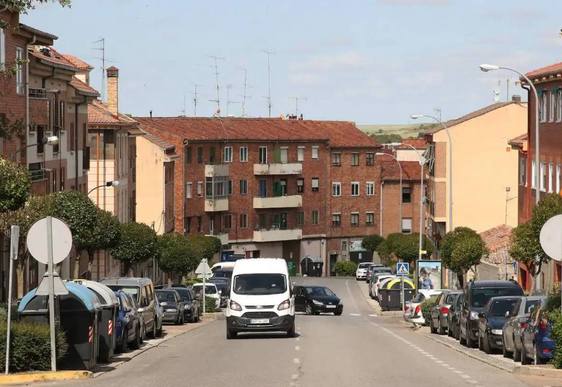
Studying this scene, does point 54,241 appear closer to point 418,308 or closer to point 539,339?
point 539,339

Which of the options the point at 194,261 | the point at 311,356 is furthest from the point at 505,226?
the point at 311,356

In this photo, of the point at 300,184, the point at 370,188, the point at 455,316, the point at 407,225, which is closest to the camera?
the point at 455,316

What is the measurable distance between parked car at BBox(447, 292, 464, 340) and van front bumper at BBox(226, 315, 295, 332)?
495cm

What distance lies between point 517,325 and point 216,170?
88239 mm

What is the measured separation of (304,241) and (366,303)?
1626 inches

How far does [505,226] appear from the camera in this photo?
9312cm

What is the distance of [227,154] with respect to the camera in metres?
118

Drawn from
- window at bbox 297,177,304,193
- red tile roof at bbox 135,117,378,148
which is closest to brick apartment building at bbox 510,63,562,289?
red tile roof at bbox 135,117,378,148

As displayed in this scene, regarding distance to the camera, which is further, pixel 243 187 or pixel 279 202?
pixel 279 202

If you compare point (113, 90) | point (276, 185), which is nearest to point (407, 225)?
point (276, 185)

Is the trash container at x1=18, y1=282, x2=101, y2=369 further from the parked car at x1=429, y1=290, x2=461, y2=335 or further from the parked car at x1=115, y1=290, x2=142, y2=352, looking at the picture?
the parked car at x1=429, y1=290, x2=461, y2=335

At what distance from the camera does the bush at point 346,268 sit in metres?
122

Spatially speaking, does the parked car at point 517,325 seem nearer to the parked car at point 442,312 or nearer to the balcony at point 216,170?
the parked car at point 442,312

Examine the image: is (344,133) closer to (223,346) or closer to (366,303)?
(366,303)
